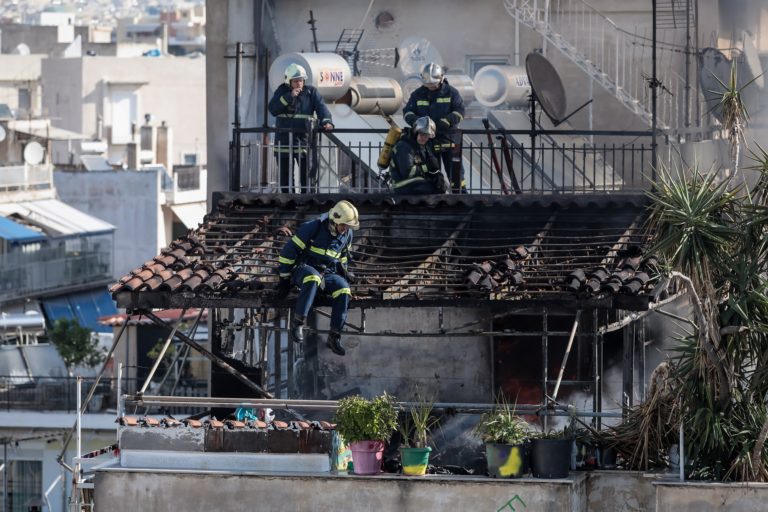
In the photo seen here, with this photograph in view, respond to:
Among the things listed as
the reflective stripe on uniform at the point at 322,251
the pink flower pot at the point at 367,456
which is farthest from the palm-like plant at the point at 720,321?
the reflective stripe on uniform at the point at 322,251

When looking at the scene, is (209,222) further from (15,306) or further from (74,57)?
(74,57)

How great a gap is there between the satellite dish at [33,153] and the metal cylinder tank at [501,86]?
44603 mm

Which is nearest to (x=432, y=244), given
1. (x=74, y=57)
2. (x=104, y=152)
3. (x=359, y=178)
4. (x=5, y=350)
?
(x=359, y=178)

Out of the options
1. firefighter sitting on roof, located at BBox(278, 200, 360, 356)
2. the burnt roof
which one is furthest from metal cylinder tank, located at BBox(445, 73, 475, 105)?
firefighter sitting on roof, located at BBox(278, 200, 360, 356)

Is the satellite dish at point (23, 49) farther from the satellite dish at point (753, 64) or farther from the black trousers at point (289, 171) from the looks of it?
the black trousers at point (289, 171)

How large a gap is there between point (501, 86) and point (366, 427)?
9.71 m

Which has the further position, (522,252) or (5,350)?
(5,350)

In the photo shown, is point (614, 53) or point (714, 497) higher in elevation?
point (614, 53)

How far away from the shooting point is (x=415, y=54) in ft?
101

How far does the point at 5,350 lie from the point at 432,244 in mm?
28497

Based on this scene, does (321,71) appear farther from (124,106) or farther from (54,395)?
(124,106)

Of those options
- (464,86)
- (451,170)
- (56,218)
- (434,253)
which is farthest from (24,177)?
(434,253)

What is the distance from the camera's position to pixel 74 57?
9938 centimetres

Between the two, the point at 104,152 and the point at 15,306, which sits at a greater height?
the point at 104,152
